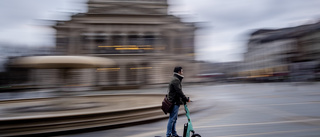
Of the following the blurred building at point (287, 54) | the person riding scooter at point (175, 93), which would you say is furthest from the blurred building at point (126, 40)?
the person riding scooter at point (175, 93)

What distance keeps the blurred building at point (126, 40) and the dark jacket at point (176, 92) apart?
26287 millimetres

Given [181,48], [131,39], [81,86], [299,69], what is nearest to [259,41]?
[299,69]

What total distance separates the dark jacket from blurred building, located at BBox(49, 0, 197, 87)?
26.3m

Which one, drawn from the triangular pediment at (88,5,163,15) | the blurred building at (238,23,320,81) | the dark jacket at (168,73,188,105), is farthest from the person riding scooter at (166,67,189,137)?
the blurred building at (238,23,320,81)

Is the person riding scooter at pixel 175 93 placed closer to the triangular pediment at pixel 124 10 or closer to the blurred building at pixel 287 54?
the triangular pediment at pixel 124 10

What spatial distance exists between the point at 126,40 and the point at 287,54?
33.9 meters

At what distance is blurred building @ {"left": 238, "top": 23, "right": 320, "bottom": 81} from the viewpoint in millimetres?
33750

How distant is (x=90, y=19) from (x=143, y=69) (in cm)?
1067

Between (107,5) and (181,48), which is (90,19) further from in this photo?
(181,48)

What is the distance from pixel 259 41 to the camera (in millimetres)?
86250

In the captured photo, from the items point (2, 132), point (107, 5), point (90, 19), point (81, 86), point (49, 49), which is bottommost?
point (81, 86)

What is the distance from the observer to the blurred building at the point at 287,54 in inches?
1329

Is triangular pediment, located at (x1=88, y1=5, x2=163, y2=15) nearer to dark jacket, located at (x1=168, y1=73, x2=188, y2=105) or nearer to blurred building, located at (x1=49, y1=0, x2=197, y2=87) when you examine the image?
blurred building, located at (x1=49, y1=0, x2=197, y2=87)

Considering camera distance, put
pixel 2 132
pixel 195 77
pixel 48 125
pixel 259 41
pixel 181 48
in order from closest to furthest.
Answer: pixel 2 132 < pixel 48 125 < pixel 181 48 < pixel 195 77 < pixel 259 41
